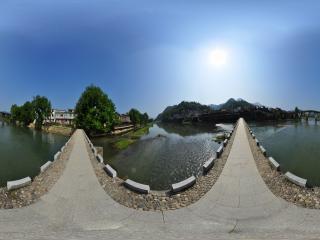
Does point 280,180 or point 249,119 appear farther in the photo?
point 249,119

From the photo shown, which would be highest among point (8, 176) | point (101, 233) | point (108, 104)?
point (108, 104)

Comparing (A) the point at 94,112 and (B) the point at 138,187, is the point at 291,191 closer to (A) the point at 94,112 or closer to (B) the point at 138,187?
(B) the point at 138,187

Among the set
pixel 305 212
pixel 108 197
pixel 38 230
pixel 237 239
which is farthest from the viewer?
pixel 108 197

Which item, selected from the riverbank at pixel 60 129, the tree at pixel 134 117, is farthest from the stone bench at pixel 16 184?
the tree at pixel 134 117

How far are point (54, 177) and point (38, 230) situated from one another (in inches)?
218

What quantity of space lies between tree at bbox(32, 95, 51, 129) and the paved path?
79645 mm

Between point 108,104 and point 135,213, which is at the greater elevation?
point 108,104

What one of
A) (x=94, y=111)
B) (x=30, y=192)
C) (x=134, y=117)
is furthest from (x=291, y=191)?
(x=134, y=117)

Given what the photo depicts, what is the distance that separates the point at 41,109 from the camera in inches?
3243

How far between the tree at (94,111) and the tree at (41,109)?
3868 centimetres

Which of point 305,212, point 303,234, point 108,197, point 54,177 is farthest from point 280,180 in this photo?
point 54,177

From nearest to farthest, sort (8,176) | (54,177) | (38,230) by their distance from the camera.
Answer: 1. (38,230)
2. (54,177)
3. (8,176)

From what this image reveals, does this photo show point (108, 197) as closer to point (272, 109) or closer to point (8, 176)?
point (8, 176)

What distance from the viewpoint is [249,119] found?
4596 inches
